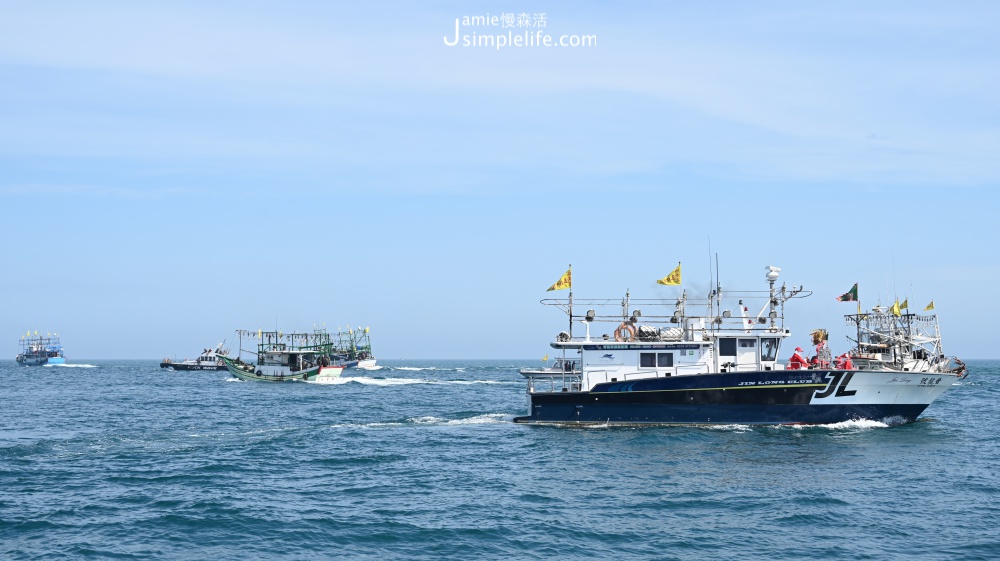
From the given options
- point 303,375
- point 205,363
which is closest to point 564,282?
point 303,375

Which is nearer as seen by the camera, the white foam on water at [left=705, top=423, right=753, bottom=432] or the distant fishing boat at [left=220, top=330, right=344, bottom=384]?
the white foam on water at [left=705, top=423, right=753, bottom=432]

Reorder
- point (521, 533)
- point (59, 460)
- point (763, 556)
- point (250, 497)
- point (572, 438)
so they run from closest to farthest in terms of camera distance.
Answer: point (763, 556)
point (521, 533)
point (250, 497)
point (59, 460)
point (572, 438)

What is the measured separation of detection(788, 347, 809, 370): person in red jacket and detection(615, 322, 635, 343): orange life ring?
21.8 ft

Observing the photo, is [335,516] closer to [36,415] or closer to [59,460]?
[59,460]

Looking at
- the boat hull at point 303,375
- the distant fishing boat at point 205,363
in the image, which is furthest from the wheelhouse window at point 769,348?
the distant fishing boat at point 205,363

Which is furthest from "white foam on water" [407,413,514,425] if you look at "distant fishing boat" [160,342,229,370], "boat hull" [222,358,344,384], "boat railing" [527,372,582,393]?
"distant fishing boat" [160,342,229,370]

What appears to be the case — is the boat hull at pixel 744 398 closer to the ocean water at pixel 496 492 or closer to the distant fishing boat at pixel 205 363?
the ocean water at pixel 496 492

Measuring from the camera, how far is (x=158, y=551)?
19016 millimetres

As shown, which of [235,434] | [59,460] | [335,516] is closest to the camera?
[335,516]

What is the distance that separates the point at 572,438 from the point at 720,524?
13.6 metres

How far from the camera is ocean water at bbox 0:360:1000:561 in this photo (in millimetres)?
19578

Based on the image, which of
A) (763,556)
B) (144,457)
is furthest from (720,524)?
(144,457)

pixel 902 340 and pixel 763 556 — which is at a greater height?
pixel 902 340

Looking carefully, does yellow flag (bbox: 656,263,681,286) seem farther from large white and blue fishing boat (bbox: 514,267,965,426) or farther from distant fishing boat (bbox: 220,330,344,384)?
distant fishing boat (bbox: 220,330,344,384)
